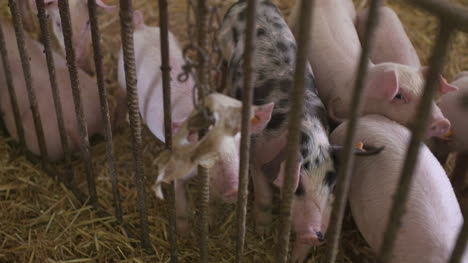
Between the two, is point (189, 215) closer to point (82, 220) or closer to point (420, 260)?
point (82, 220)

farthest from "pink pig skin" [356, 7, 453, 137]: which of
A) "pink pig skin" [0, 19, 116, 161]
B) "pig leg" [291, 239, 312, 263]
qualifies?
"pink pig skin" [0, 19, 116, 161]

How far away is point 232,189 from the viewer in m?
1.78

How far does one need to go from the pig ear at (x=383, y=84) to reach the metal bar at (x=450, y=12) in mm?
968

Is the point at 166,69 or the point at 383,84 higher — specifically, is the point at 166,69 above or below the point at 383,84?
above

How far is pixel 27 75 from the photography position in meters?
2.00

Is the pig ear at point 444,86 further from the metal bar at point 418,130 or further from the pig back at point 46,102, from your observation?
the pig back at point 46,102

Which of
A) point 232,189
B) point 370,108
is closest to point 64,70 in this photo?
point 232,189

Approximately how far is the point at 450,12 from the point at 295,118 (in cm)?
38

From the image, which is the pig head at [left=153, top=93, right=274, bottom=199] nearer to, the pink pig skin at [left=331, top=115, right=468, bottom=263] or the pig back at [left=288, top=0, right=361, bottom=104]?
the pink pig skin at [left=331, top=115, right=468, bottom=263]

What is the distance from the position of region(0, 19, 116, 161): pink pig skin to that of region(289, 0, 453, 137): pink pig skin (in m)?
0.97

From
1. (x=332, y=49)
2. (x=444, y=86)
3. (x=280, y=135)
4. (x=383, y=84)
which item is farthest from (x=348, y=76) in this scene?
(x=280, y=135)

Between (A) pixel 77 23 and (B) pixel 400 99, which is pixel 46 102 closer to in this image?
(A) pixel 77 23

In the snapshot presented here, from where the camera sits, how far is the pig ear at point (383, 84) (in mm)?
2004

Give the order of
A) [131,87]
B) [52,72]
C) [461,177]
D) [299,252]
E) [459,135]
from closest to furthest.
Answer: [131,87], [52,72], [299,252], [459,135], [461,177]
